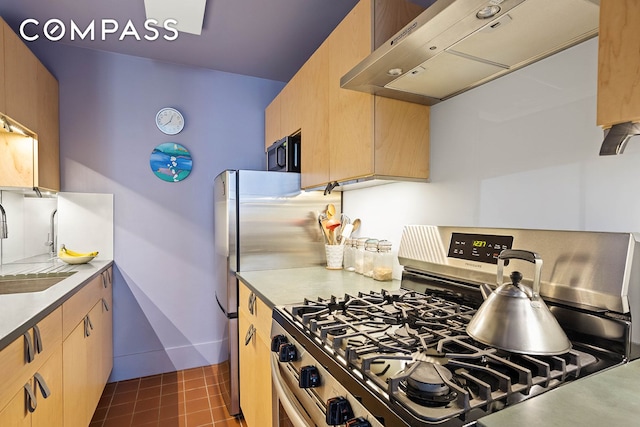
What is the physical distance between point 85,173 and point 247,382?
75.5 inches

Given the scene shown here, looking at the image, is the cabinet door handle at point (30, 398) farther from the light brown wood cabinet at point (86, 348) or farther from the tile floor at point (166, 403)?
the tile floor at point (166, 403)

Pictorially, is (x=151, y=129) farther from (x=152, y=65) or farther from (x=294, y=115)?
(x=294, y=115)

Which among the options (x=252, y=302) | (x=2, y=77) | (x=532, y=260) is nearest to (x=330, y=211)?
(x=252, y=302)

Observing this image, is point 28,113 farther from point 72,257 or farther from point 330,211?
point 330,211

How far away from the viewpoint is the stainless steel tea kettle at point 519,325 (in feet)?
2.38

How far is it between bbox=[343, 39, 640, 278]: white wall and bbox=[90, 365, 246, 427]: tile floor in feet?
5.69

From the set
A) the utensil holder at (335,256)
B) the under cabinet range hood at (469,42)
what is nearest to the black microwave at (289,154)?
the utensil holder at (335,256)

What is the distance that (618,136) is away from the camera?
68cm

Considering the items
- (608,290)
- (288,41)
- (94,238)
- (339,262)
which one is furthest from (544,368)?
(94,238)

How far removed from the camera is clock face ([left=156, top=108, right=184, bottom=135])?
264 cm

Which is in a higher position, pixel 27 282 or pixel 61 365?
pixel 27 282

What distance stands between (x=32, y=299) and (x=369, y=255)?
4.91 feet

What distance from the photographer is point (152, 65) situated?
2629 millimetres

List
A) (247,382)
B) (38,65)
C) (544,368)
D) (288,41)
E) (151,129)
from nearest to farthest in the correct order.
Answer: (544,368)
(247,382)
(38,65)
(288,41)
(151,129)
